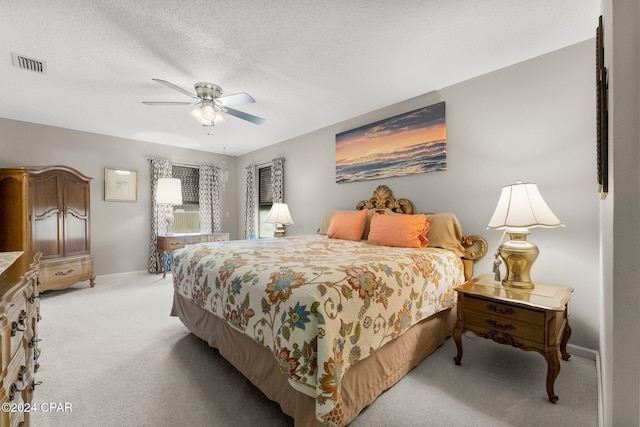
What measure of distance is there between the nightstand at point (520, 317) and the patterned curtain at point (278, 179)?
3639 millimetres

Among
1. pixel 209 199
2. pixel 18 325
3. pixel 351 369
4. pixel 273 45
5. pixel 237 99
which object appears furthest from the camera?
pixel 209 199

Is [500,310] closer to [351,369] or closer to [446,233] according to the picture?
[446,233]

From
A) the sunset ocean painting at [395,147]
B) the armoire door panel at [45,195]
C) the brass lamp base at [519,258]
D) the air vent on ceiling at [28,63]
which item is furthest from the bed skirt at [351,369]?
the armoire door panel at [45,195]

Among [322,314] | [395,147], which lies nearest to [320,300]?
[322,314]

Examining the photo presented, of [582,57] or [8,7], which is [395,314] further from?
[8,7]

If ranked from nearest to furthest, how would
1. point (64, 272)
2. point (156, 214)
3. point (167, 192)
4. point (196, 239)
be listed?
point (64, 272)
point (167, 192)
point (196, 239)
point (156, 214)

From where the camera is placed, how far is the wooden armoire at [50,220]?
11.3 ft

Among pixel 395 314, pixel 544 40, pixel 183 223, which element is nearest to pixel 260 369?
pixel 395 314

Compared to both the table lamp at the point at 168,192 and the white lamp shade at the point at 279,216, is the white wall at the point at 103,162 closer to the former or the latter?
the table lamp at the point at 168,192

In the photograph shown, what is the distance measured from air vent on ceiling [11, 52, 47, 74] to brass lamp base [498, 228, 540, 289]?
169 inches

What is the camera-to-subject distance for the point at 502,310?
180cm

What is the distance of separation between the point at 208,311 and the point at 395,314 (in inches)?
56.6

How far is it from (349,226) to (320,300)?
2.05 metres

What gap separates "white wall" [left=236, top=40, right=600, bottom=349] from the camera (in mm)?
2141
